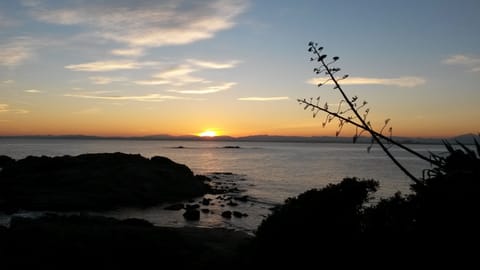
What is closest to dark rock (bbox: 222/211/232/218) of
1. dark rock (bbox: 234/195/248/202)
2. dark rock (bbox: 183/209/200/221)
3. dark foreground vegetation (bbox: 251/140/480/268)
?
dark rock (bbox: 183/209/200/221)

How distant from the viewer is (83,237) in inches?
596

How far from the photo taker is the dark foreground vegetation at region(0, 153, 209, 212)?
3699 centimetres

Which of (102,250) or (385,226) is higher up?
(385,226)

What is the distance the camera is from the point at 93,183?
41062 millimetres

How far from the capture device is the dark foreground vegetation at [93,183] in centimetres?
3699

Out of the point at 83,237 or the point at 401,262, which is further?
the point at 83,237

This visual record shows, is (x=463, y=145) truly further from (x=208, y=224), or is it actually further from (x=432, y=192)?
(x=208, y=224)

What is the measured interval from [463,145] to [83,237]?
1299 cm

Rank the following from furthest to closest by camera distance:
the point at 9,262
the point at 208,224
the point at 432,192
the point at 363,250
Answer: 1. the point at 208,224
2. the point at 9,262
3. the point at 363,250
4. the point at 432,192

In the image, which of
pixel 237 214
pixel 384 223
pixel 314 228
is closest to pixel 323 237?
pixel 314 228

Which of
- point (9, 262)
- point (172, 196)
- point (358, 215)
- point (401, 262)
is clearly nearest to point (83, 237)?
point (9, 262)

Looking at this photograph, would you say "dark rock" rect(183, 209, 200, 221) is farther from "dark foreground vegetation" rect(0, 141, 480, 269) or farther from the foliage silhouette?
the foliage silhouette

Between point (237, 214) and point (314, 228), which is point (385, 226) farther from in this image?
point (237, 214)

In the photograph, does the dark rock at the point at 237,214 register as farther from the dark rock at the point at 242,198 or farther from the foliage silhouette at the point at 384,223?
the foliage silhouette at the point at 384,223
